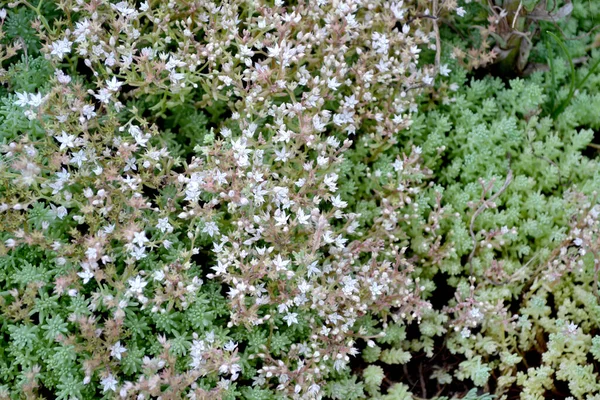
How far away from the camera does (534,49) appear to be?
4.07 m

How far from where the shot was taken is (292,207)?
9.82 ft

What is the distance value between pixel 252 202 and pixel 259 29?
0.86 m

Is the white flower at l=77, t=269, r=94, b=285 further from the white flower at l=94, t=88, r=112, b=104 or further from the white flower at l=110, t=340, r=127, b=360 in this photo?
the white flower at l=94, t=88, r=112, b=104

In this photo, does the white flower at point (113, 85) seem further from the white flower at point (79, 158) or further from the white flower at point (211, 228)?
the white flower at point (211, 228)

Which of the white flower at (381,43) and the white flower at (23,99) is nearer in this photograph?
the white flower at (23,99)

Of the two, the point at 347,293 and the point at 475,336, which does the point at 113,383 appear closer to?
the point at 347,293

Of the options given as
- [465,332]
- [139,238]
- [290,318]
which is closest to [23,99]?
[139,238]

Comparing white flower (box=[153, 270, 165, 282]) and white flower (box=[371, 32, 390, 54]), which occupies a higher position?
white flower (box=[371, 32, 390, 54])

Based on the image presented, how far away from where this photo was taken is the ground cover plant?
2770 millimetres

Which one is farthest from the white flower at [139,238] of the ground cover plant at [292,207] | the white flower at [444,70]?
the white flower at [444,70]

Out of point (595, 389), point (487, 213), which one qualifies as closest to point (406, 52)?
point (487, 213)

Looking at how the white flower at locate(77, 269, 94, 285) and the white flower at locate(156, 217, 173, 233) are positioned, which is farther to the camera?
the white flower at locate(156, 217, 173, 233)

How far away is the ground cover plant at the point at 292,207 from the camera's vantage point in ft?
9.09

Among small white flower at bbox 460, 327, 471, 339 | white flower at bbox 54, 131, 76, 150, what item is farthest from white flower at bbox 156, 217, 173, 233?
small white flower at bbox 460, 327, 471, 339
